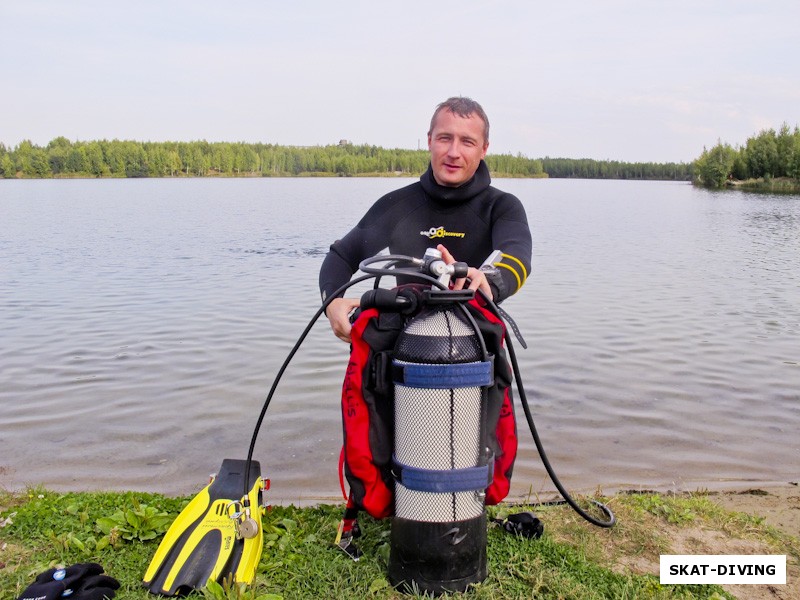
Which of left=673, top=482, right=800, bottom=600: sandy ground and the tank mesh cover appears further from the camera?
left=673, top=482, right=800, bottom=600: sandy ground

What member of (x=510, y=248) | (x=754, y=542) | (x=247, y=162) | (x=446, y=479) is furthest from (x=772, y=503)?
(x=247, y=162)

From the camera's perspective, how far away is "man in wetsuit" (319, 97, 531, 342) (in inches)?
132

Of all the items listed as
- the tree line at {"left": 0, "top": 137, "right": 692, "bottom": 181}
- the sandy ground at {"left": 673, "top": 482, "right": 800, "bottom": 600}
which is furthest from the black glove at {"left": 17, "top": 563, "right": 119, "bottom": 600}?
the tree line at {"left": 0, "top": 137, "right": 692, "bottom": 181}

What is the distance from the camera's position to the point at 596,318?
33.8 feet

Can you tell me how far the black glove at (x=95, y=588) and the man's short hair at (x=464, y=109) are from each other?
95.9 inches

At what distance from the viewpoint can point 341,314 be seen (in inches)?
123

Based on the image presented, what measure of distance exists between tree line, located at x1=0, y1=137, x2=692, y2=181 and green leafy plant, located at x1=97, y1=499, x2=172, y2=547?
11062 cm

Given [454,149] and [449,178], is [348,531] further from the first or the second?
[454,149]

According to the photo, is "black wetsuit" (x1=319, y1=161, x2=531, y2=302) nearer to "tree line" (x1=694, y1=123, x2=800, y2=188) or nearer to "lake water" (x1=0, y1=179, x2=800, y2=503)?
"lake water" (x1=0, y1=179, x2=800, y2=503)

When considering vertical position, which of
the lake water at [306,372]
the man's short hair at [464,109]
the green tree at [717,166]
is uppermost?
the green tree at [717,166]

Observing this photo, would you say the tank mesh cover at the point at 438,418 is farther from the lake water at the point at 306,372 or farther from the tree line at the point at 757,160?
the tree line at the point at 757,160

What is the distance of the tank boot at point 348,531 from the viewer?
325 cm

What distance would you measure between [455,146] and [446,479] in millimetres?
1550

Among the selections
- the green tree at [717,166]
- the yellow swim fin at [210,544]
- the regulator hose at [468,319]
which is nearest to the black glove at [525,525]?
the regulator hose at [468,319]
